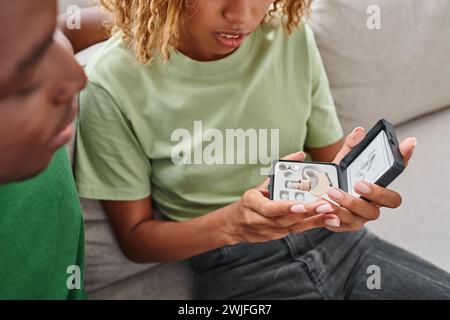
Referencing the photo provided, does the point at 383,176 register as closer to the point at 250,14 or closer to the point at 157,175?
the point at 250,14

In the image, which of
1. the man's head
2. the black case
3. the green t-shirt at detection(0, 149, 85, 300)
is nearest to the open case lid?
the black case

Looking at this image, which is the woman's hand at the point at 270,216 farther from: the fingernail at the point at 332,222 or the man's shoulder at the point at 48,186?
the man's shoulder at the point at 48,186

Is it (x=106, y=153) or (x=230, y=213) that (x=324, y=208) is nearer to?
(x=230, y=213)

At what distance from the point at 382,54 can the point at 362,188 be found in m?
0.50

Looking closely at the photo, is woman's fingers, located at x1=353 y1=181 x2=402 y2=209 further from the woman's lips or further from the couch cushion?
the couch cushion

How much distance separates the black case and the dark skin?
2cm

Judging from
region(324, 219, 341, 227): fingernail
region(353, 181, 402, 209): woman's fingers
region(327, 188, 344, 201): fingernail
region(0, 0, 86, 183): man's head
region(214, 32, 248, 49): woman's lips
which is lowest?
region(324, 219, 341, 227): fingernail

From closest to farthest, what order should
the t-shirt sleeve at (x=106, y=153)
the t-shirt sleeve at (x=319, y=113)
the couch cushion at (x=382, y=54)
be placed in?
the t-shirt sleeve at (x=106, y=153) → the t-shirt sleeve at (x=319, y=113) → the couch cushion at (x=382, y=54)

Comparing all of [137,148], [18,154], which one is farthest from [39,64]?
[137,148]

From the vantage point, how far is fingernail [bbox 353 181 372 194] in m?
0.80

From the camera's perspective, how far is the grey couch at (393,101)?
1106mm

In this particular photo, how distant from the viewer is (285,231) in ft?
2.96

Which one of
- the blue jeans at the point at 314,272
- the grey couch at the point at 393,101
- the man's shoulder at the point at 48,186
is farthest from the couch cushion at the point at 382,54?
the man's shoulder at the point at 48,186

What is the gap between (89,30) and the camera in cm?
102
